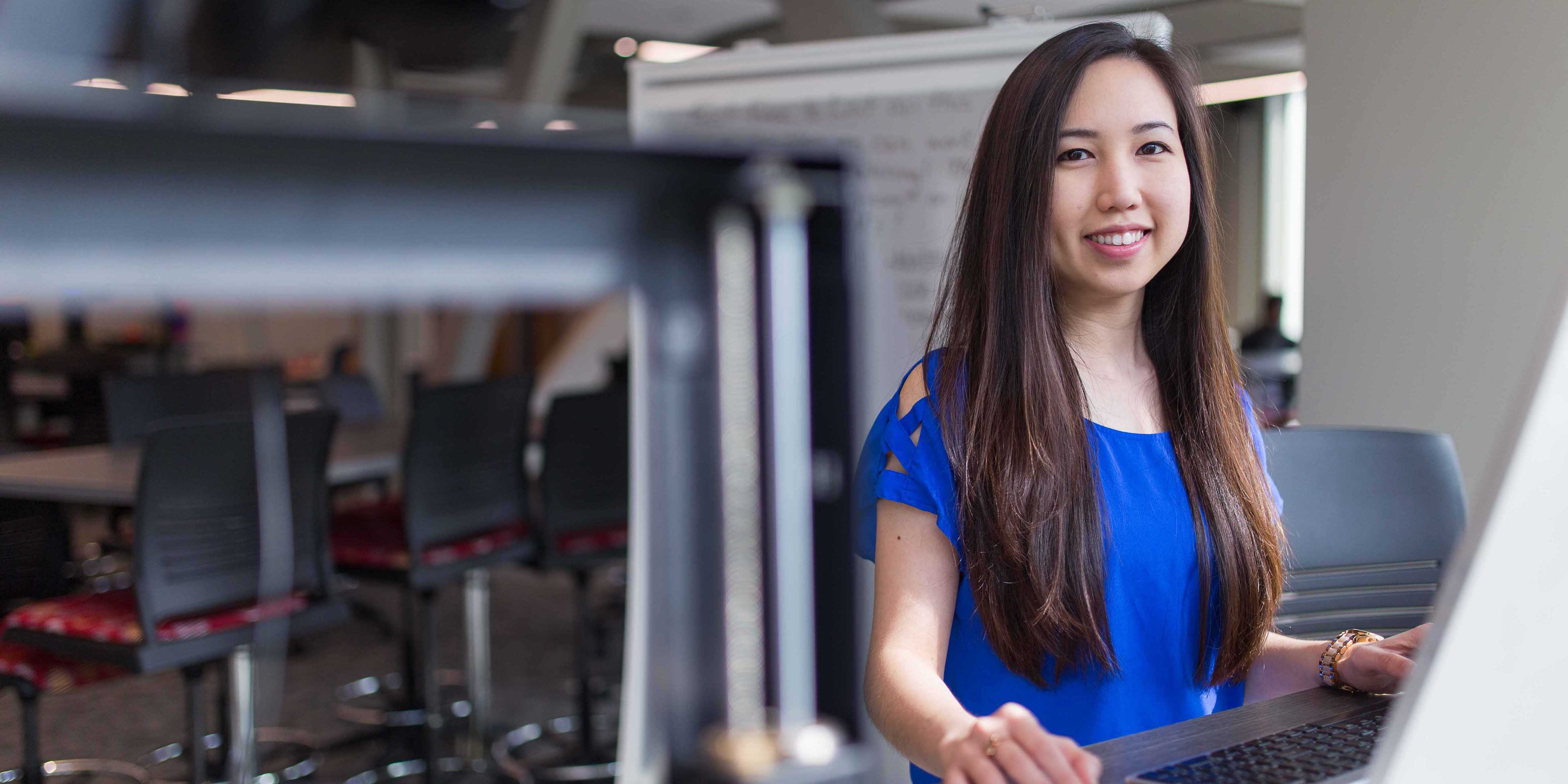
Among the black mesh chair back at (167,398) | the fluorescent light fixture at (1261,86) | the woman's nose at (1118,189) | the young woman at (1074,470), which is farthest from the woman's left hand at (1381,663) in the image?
the fluorescent light fixture at (1261,86)

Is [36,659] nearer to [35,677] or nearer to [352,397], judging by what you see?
[35,677]

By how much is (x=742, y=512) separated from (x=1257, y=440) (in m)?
1.13

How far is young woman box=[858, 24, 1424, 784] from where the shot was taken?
3.22 ft

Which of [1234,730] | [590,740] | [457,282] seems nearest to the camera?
[457,282]

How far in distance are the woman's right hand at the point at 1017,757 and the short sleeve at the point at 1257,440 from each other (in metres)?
0.70

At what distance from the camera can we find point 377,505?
3.71 meters

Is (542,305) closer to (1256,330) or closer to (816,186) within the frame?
(816,186)

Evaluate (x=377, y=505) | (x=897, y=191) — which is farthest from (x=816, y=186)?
(x=377, y=505)

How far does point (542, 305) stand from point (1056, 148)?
31.9 inches

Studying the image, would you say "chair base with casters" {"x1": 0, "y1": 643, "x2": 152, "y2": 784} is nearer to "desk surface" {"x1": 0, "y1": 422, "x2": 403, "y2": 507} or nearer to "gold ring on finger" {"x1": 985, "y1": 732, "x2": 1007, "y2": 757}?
"desk surface" {"x1": 0, "y1": 422, "x2": 403, "y2": 507}

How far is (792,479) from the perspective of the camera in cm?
26

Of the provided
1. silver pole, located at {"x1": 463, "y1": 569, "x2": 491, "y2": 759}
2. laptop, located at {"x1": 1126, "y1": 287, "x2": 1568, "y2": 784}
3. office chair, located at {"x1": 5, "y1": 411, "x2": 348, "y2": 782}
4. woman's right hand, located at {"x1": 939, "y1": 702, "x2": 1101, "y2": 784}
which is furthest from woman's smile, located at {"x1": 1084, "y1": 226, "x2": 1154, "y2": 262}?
silver pole, located at {"x1": 463, "y1": 569, "x2": 491, "y2": 759}

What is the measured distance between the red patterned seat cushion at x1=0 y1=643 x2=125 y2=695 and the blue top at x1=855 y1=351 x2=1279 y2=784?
1.95 m

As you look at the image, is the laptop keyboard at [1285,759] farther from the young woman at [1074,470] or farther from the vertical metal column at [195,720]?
the vertical metal column at [195,720]
